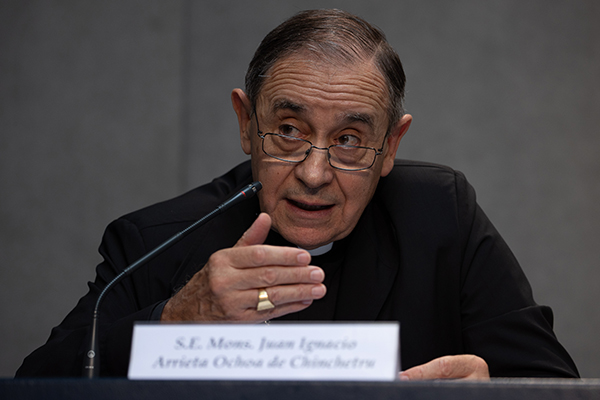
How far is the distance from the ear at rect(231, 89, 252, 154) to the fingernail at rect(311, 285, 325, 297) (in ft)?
2.22

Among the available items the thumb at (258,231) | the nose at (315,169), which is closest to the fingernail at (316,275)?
the thumb at (258,231)

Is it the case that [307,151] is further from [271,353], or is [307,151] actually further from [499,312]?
[271,353]

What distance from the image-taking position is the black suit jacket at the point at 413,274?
4.54ft

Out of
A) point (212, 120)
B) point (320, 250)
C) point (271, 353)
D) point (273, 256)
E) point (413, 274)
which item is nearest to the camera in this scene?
point (271, 353)

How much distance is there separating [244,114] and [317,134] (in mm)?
312

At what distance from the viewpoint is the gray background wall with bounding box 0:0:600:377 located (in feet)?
9.14

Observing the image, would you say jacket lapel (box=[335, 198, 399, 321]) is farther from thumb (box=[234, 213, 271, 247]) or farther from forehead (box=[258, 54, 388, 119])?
thumb (box=[234, 213, 271, 247])

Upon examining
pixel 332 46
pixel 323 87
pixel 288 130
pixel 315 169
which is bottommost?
pixel 315 169

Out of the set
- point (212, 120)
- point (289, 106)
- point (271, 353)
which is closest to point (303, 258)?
point (271, 353)

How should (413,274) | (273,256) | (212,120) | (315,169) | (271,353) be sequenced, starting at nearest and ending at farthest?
(271,353)
(273,256)
(315,169)
(413,274)
(212,120)

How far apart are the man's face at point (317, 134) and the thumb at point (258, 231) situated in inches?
13.1

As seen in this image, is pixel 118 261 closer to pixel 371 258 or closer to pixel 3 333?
pixel 371 258

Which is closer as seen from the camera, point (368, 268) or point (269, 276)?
point (269, 276)

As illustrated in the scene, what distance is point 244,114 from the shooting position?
62.2 inches
